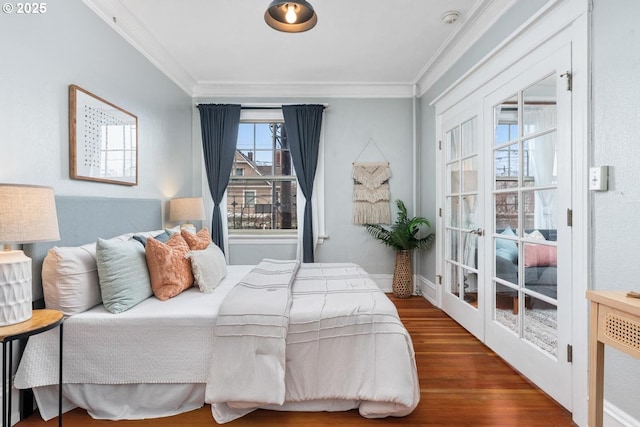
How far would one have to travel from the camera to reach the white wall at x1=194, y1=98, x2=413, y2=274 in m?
4.18

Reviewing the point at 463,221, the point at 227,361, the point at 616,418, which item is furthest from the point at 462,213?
the point at 227,361

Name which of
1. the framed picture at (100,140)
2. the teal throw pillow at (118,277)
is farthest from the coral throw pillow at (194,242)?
the framed picture at (100,140)

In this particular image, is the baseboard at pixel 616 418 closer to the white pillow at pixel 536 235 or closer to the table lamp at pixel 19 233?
the white pillow at pixel 536 235

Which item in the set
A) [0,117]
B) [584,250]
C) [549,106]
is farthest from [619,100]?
[0,117]

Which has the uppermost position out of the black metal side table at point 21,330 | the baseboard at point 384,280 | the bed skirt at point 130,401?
the black metal side table at point 21,330

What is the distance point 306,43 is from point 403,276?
2.75 m

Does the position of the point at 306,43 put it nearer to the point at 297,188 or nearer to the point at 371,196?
the point at 297,188

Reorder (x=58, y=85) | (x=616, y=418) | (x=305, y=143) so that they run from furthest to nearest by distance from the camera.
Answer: (x=305, y=143), (x=58, y=85), (x=616, y=418)

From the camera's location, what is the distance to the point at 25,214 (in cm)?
136

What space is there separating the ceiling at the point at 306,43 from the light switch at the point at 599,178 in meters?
1.41

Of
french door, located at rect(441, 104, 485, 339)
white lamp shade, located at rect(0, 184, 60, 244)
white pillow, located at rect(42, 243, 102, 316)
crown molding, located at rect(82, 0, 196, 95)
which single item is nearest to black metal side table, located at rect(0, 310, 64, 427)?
white pillow, located at rect(42, 243, 102, 316)

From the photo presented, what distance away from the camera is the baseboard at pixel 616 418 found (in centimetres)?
146

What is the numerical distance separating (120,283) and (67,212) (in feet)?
1.98

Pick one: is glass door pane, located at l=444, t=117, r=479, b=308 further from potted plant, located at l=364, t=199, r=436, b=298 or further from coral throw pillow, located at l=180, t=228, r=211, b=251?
coral throw pillow, located at l=180, t=228, r=211, b=251
